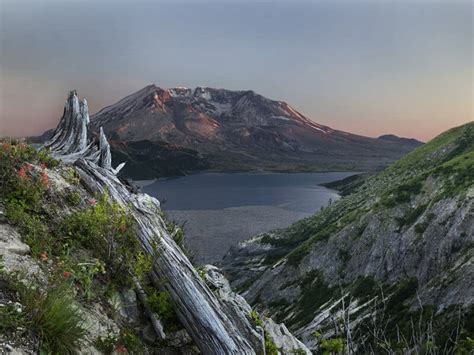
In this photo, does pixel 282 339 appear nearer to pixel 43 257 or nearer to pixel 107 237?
pixel 107 237

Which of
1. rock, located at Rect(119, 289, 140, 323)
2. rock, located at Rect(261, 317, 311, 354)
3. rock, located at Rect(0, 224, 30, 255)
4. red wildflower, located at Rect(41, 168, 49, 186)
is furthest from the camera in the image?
rock, located at Rect(261, 317, 311, 354)

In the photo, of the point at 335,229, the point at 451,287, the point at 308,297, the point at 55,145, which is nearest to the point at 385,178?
the point at 335,229

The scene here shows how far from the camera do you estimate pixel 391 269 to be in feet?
195

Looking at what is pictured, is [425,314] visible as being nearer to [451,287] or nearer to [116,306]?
[451,287]

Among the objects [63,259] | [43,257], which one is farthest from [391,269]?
[43,257]

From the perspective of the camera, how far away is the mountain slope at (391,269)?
44344 mm

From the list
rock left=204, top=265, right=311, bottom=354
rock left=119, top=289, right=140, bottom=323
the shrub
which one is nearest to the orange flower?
rock left=119, top=289, right=140, bottom=323

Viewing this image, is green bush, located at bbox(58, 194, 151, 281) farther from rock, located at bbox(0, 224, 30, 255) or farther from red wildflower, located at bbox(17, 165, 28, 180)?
red wildflower, located at bbox(17, 165, 28, 180)

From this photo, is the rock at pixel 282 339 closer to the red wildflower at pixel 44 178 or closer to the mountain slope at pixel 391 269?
the red wildflower at pixel 44 178

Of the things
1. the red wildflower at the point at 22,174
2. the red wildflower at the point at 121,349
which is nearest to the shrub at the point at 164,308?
the red wildflower at the point at 121,349

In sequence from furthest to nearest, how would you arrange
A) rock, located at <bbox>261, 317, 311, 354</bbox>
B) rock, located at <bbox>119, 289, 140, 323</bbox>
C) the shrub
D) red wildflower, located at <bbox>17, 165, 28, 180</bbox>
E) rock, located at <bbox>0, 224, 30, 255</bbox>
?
rock, located at <bbox>261, 317, 311, 354</bbox>
red wildflower, located at <bbox>17, 165, 28, 180</bbox>
the shrub
rock, located at <bbox>119, 289, 140, 323</bbox>
rock, located at <bbox>0, 224, 30, 255</bbox>

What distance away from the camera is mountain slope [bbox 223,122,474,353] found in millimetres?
44344

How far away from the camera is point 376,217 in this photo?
69.4 metres

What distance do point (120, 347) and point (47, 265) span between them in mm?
2086
